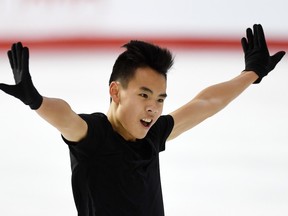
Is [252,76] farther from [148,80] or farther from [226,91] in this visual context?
[148,80]

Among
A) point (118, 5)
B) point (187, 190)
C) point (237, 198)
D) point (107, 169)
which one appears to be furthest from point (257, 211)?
point (118, 5)

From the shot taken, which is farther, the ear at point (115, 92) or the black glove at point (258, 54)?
the black glove at point (258, 54)

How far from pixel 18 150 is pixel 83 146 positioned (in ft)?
4.61

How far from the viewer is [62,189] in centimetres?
335

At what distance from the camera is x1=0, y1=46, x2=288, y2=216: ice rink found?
10.9 feet

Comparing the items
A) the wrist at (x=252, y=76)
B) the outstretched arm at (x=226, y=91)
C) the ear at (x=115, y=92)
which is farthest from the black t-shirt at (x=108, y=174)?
the wrist at (x=252, y=76)

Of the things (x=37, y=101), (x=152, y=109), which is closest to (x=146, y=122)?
(x=152, y=109)

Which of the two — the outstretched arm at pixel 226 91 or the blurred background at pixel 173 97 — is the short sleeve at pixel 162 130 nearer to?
the outstretched arm at pixel 226 91

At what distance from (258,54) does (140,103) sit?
3.09ft

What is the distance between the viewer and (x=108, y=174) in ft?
7.51

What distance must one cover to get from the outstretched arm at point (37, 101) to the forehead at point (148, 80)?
0.28 m

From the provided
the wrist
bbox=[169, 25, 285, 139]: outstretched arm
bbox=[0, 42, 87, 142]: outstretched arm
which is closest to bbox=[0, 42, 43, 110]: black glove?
bbox=[0, 42, 87, 142]: outstretched arm

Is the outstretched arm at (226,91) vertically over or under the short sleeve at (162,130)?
over

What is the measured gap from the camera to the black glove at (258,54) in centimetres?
303
